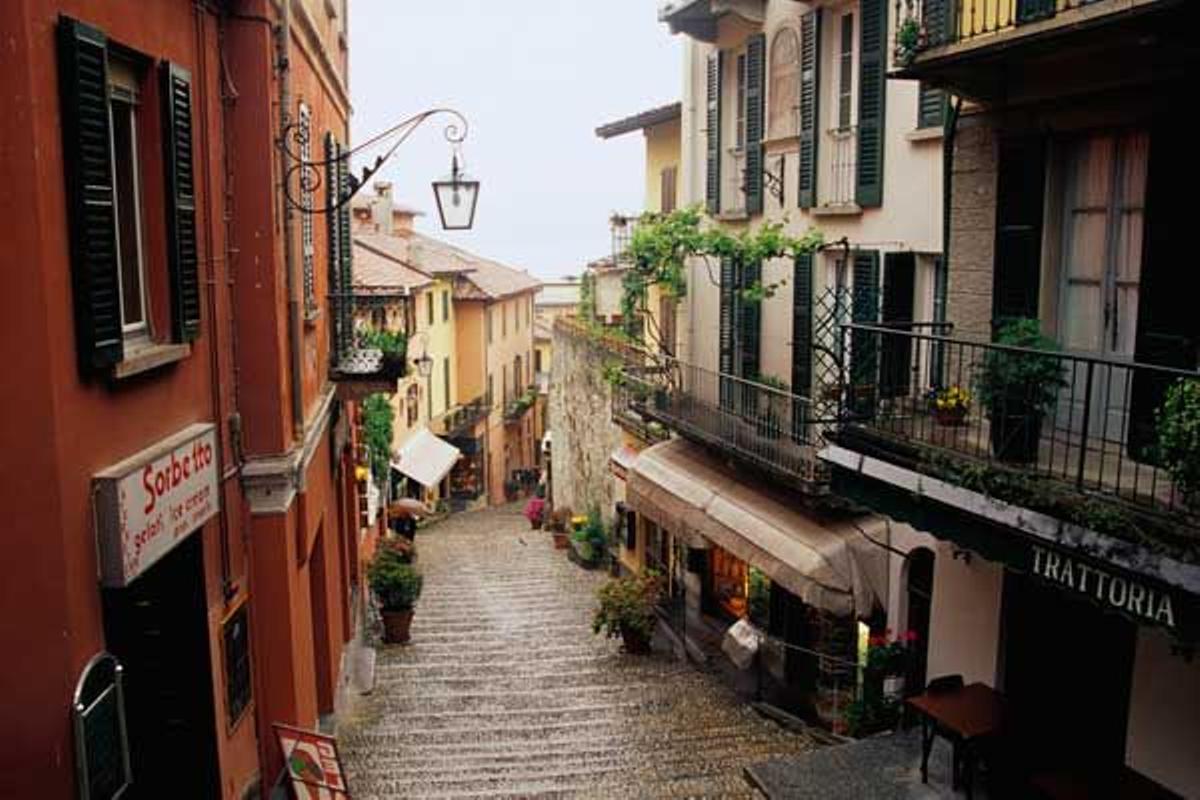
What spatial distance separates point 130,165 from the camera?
23.3 feet

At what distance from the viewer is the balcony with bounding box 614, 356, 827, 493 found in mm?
14930

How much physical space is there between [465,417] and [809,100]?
36399mm

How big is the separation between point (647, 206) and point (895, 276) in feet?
47.2

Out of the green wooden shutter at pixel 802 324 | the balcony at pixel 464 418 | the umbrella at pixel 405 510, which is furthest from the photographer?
the balcony at pixel 464 418

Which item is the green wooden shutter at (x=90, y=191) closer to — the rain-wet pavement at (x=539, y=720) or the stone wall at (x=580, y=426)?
the rain-wet pavement at (x=539, y=720)

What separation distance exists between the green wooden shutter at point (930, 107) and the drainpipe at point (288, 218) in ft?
22.7

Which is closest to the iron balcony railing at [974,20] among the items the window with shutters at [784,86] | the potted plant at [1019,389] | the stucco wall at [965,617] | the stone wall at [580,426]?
the potted plant at [1019,389]

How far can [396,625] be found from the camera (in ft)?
61.9

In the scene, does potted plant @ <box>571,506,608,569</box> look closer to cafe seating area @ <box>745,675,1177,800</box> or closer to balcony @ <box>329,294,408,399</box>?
balcony @ <box>329,294,408,399</box>

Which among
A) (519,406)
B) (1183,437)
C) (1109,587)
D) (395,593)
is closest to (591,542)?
(395,593)

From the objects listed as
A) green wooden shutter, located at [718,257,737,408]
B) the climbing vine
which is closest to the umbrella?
the climbing vine

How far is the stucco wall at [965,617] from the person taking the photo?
1024cm

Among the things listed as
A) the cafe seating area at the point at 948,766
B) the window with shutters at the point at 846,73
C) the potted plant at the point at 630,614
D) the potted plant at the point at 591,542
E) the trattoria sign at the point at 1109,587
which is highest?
the window with shutters at the point at 846,73

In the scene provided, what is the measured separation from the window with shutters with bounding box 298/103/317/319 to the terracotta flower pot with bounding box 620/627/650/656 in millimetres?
8435
